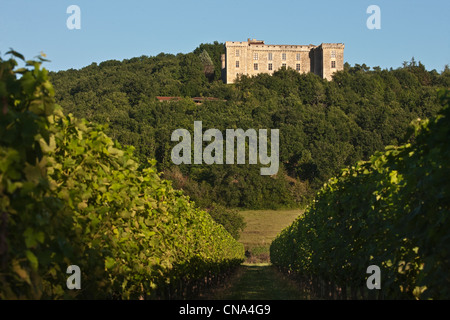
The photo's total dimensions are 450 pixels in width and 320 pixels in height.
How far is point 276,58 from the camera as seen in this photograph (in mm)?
144125

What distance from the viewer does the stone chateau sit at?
13875 cm

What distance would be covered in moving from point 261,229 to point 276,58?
269 ft

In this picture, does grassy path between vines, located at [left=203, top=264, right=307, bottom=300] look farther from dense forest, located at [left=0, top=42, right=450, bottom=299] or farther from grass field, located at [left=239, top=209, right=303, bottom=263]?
grass field, located at [left=239, top=209, right=303, bottom=263]

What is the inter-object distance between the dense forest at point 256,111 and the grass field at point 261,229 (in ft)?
18.0

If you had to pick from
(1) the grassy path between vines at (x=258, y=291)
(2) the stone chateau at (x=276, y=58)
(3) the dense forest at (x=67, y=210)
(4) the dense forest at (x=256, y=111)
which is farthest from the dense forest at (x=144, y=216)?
(2) the stone chateau at (x=276, y=58)

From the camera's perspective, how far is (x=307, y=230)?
1775cm

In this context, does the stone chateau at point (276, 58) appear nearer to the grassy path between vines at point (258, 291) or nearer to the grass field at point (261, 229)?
the grass field at point (261, 229)

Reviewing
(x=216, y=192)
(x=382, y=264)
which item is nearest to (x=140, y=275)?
(x=382, y=264)

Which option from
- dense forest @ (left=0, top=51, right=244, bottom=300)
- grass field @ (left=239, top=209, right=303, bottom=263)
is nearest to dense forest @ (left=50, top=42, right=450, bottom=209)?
grass field @ (left=239, top=209, right=303, bottom=263)

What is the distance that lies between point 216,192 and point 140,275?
79.1m

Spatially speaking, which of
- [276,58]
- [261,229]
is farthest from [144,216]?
[276,58]

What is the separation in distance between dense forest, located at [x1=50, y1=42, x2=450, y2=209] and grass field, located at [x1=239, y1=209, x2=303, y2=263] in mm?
5489

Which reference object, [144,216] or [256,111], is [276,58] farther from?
[144,216]
